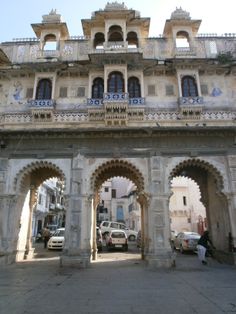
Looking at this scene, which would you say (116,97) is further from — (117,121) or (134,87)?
(134,87)

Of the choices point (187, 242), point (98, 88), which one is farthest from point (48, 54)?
point (187, 242)

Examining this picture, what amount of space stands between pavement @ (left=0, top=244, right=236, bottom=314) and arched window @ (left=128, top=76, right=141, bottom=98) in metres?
11.9

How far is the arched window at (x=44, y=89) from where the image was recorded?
739 inches

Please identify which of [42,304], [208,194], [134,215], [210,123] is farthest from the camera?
[134,215]

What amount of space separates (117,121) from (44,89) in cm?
573

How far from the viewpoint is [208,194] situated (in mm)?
16562

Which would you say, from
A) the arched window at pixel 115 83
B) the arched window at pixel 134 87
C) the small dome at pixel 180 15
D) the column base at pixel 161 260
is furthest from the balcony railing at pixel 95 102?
the column base at pixel 161 260

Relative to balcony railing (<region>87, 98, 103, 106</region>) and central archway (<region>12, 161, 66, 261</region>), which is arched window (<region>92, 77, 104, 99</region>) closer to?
balcony railing (<region>87, 98, 103, 106</region>)

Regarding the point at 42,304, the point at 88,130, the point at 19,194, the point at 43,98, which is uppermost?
the point at 43,98

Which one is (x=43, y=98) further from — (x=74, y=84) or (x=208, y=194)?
(x=208, y=194)

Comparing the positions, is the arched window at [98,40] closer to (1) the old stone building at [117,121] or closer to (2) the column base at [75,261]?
(1) the old stone building at [117,121]

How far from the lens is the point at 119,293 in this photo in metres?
7.00

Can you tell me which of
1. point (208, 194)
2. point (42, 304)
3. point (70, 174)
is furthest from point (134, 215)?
point (42, 304)

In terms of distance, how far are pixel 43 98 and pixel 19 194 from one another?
293 inches
